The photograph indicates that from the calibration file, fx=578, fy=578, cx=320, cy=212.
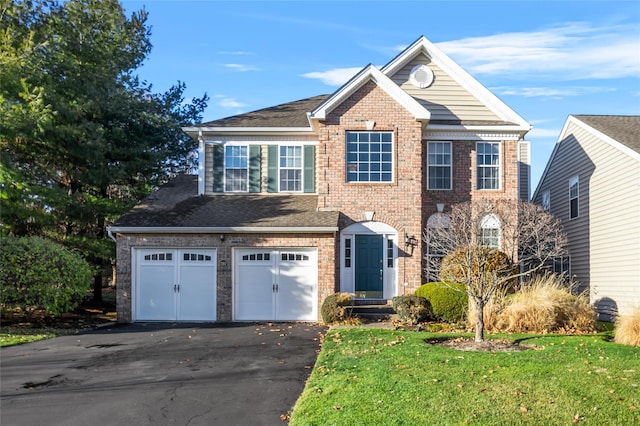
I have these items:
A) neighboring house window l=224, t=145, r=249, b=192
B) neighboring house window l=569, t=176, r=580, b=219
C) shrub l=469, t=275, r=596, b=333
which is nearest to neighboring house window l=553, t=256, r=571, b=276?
neighboring house window l=569, t=176, r=580, b=219

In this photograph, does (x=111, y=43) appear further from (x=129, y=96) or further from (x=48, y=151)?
(x=48, y=151)

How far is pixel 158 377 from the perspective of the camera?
9.39 m

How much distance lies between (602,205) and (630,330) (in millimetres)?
7946

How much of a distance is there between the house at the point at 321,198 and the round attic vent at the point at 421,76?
0.04m

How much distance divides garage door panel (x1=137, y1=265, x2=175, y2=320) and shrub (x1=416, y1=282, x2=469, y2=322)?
7523 millimetres

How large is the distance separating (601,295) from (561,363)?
34.7ft

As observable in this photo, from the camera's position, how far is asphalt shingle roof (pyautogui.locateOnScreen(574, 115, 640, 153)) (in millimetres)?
17556

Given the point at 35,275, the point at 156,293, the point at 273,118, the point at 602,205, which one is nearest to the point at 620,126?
the point at 602,205

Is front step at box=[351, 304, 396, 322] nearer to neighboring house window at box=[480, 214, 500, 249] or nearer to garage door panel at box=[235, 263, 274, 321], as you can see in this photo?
garage door panel at box=[235, 263, 274, 321]

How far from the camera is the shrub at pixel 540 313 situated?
1350 centimetres

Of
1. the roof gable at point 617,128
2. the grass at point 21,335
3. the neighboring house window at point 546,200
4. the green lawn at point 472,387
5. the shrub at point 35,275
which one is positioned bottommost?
the grass at point 21,335

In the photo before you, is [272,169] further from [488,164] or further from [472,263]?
[472,263]

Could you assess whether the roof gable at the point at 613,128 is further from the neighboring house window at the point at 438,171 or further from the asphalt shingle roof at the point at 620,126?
the neighboring house window at the point at 438,171

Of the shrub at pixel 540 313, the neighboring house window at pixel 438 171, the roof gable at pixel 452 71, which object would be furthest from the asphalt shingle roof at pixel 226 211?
the roof gable at pixel 452 71
